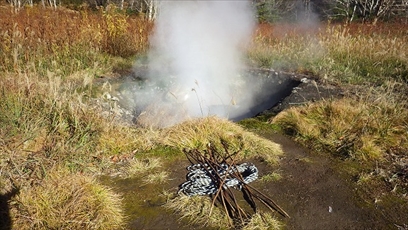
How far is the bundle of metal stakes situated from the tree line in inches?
605

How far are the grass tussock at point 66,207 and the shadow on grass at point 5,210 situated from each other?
0.15ft

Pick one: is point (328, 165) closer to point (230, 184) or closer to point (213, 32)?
point (230, 184)

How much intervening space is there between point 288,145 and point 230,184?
4.59ft

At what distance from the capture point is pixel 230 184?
297 centimetres

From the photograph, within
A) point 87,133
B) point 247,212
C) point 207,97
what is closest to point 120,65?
point 207,97

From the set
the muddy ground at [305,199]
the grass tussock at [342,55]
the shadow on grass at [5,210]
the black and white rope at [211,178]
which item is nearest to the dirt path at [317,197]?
the muddy ground at [305,199]

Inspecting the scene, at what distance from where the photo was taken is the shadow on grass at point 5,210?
7.48 feet

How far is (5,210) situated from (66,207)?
0.51 metres

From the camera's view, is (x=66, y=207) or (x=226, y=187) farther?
(x=226, y=187)

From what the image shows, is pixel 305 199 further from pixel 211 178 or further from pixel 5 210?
pixel 5 210

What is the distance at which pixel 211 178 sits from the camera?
10.0 ft

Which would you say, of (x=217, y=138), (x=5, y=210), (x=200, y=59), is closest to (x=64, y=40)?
(x=200, y=59)

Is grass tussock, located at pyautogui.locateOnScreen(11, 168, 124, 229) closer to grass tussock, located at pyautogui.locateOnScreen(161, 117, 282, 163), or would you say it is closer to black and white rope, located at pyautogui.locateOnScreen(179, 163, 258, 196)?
black and white rope, located at pyautogui.locateOnScreen(179, 163, 258, 196)

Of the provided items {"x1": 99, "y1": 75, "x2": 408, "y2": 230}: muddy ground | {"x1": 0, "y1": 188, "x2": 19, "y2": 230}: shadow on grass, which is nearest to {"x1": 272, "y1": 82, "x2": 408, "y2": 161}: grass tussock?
{"x1": 99, "y1": 75, "x2": 408, "y2": 230}: muddy ground
